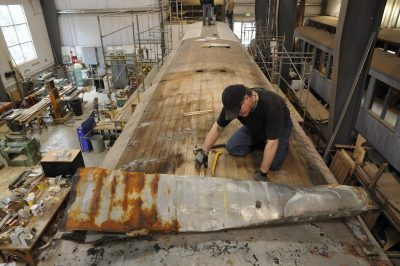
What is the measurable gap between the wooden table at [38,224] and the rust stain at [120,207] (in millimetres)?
3548

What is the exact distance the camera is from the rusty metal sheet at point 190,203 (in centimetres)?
248

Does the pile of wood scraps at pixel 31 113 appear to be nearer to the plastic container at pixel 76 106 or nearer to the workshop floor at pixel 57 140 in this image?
the workshop floor at pixel 57 140

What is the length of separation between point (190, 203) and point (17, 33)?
17.4 metres

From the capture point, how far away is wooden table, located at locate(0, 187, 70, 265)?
508 cm

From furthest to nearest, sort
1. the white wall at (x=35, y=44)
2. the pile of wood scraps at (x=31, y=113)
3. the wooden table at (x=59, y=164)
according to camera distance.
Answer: the white wall at (x=35, y=44) → the pile of wood scraps at (x=31, y=113) → the wooden table at (x=59, y=164)

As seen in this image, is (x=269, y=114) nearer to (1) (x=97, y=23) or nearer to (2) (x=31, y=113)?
(2) (x=31, y=113)

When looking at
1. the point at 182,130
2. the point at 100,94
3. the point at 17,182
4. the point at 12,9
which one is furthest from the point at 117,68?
the point at 182,130

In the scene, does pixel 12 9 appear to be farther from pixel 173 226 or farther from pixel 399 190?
pixel 399 190

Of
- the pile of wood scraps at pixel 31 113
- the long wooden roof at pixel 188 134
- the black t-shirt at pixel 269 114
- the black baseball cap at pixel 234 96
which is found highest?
the black baseball cap at pixel 234 96

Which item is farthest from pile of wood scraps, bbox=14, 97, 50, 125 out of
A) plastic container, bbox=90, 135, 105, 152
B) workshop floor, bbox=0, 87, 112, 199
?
plastic container, bbox=90, 135, 105, 152

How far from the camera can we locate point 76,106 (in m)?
14.0

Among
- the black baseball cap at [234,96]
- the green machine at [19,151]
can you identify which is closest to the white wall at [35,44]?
the green machine at [19,151]

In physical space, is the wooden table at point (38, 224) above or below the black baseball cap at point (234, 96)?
below

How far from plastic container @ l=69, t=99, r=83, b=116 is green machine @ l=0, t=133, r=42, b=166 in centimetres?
402
